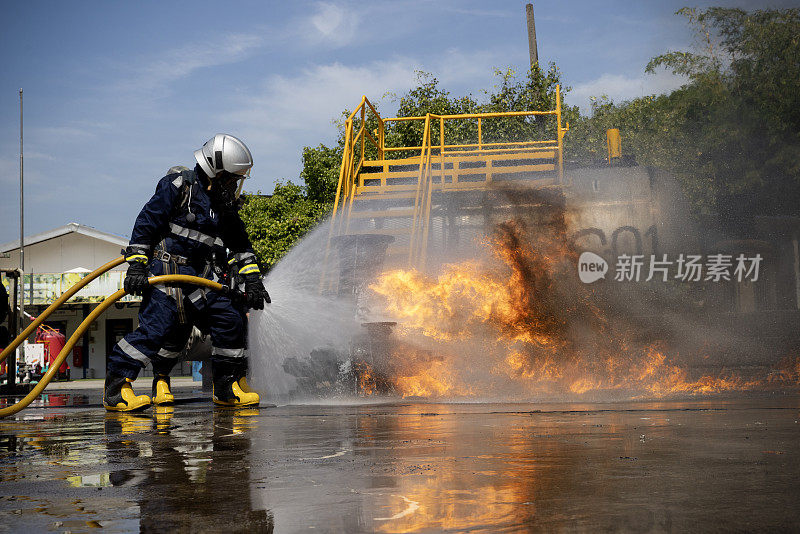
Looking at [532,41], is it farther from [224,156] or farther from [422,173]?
[224,156]

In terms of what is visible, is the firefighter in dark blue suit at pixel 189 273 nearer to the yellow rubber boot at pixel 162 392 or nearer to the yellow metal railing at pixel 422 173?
the yellow rubber boot at pixel 162 392

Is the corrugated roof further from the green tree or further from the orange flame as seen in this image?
the orange flame

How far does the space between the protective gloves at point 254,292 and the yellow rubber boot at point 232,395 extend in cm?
72

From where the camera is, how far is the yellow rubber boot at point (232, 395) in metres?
7.97

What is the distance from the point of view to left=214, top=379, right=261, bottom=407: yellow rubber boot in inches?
314

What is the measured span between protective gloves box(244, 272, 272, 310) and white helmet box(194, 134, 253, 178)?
94 cm

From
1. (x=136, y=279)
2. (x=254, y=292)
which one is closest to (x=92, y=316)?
(x=136, y=279)

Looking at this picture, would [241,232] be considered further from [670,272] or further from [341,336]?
[670,272]

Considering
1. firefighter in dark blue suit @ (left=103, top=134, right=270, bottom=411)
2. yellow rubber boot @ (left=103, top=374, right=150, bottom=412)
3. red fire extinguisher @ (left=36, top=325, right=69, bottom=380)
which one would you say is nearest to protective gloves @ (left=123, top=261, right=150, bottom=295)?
firefighter in dark blue suit @ (left=103, top=134, right=270, bottom=411)

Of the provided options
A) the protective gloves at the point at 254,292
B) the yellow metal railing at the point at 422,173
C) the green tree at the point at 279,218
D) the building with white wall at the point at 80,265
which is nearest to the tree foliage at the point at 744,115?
the yellow metal railing at the point at 422,173

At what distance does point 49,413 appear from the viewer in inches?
325

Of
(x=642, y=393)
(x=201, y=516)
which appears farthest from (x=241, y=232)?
(x=201, y=516)

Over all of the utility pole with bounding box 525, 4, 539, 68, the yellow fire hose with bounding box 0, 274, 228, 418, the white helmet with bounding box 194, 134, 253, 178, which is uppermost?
the utility pole with bounding box 525, 4, 539, 68

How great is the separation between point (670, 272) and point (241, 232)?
5010mm
